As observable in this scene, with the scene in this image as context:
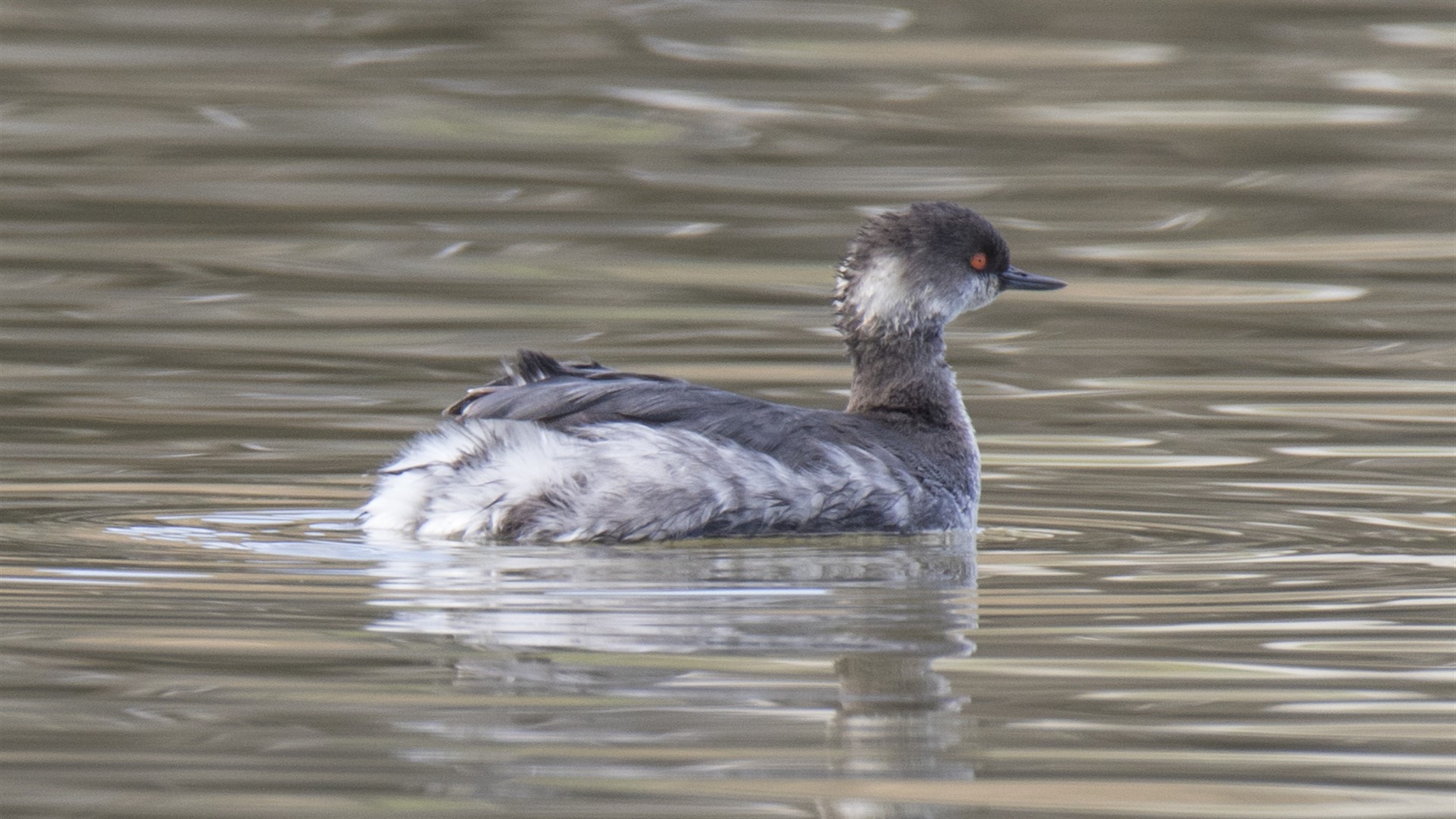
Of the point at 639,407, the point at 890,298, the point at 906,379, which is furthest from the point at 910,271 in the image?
the point at 639,407

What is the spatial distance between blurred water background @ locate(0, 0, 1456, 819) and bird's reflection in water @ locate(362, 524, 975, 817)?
0.02 meters

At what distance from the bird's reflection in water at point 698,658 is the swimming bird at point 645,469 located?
0.32 feet

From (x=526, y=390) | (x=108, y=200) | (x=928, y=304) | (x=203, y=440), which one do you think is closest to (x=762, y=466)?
(x=526, y=390)

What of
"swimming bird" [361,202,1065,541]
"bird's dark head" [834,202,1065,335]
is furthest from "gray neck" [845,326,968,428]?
"swimming bird" [361,202,1065,541]

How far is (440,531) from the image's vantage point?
727 cm

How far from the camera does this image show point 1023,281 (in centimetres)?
859

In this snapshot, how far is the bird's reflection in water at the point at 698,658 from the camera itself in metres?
4.77

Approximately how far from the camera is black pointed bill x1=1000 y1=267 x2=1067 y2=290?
28.1 ft

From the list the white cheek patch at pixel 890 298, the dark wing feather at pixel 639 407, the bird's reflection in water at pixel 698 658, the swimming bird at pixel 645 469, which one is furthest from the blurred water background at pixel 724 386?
the white cheek patch at pixel 890 298

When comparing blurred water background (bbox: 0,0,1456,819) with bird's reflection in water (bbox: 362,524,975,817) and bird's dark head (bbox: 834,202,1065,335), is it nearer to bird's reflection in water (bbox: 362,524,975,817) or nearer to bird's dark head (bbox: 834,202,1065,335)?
bird's reflection in water (bbox: 362,524,975,817)

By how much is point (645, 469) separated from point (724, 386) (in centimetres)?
329

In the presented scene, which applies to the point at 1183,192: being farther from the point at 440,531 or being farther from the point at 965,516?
the point at 440,531

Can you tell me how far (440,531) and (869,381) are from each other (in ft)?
5.57

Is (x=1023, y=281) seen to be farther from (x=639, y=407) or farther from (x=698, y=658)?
(x=698, y=658)
